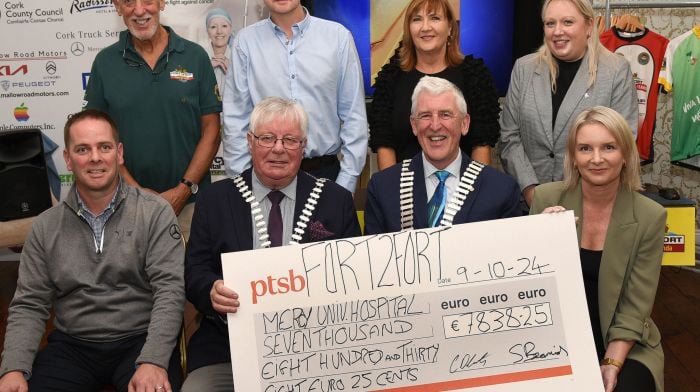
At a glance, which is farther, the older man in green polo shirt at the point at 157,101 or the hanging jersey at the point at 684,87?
the hanging jersey at the point at 684,87

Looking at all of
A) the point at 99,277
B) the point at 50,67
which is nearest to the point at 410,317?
the point at 99,277

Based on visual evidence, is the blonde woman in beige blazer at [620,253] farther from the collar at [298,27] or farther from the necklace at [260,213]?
the collar at [298,27]

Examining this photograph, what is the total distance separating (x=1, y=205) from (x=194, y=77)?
5.90 ft

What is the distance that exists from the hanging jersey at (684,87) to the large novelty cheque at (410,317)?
3011 millimetres

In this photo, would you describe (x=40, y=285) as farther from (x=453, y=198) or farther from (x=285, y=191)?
(x=453, y=198)

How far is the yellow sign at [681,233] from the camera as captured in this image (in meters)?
3.91

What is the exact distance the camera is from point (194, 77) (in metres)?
3.48

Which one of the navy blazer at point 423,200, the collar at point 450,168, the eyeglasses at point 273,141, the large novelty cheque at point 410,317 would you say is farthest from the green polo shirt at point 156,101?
the large novelty cheque at point 410,317

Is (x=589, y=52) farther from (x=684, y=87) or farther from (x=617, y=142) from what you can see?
(x=684, y=87)

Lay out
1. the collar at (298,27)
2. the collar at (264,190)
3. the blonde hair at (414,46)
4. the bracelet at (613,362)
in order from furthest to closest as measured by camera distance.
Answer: the collar at (298,27)
the blonde hair at (414,46)
the collar at (264,190)
the bracelet at (613,362)

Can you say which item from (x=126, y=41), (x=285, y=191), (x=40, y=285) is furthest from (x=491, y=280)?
Result: (x=126, y=41)

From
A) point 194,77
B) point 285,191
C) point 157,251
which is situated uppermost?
point 194,77
